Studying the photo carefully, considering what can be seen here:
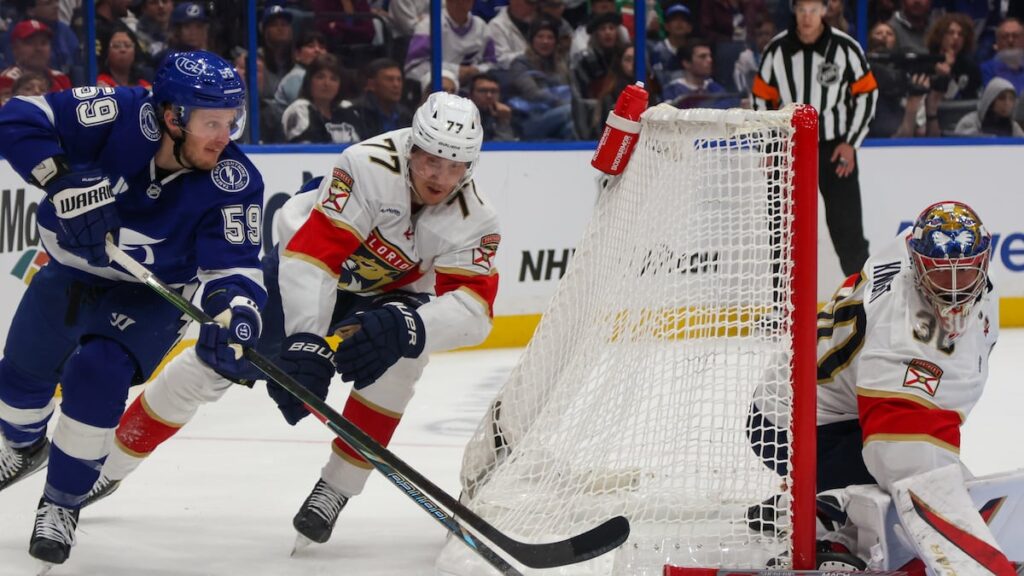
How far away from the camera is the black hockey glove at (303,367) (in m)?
2.76

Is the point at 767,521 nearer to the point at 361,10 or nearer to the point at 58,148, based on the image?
the point at 58,148

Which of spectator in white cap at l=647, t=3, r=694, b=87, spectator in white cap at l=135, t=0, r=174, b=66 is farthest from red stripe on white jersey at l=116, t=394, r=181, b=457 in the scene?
spectator in white cap at l=647, t=3, r=694, b=87

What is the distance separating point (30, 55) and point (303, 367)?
246 cm

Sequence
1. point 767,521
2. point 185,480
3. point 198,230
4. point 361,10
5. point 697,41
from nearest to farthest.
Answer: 1. point 767,521
2. point 198,230
3. point 185,480
4. point 361,10
5. point 697,41

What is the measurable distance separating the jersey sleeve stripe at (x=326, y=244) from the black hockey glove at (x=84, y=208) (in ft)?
1.24

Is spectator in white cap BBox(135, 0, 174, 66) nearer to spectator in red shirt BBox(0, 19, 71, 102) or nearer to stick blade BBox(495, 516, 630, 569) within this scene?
spectator in red shirt BBox(0, 19, 71, 102)

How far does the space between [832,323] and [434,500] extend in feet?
2.79

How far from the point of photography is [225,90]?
110 inches

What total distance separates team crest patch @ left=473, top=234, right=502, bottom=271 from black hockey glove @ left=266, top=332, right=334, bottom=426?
0.38 m

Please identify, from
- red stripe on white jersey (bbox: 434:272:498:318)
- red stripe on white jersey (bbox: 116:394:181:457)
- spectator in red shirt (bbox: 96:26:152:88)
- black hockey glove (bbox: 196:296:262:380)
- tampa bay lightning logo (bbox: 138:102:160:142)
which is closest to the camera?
black hockey glove (bbox: 196:296:262:380)

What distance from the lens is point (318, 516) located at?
304 centimetres

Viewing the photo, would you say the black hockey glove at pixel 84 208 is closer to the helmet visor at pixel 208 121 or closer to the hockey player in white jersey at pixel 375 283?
the helmet visor at pixel 208 121

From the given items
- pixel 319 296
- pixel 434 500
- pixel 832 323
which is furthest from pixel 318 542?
pixel 832 323

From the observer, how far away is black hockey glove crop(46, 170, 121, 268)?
270 centimetres
